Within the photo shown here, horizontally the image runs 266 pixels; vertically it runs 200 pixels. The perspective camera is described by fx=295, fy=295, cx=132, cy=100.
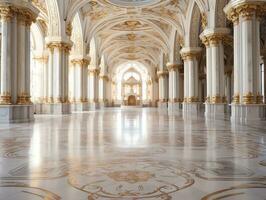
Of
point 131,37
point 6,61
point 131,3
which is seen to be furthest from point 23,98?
point 131,37

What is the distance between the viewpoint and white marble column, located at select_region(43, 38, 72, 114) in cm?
2256

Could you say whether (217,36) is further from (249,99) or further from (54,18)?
(54,18)

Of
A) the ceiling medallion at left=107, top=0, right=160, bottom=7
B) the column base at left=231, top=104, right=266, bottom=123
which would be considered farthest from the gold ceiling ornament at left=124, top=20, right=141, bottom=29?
the column base at left=231, top=104, right=266, bottom=123

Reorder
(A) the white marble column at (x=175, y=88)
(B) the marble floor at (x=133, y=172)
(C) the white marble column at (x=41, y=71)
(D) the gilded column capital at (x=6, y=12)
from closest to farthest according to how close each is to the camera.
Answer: (B) the marble floor at (x=133, y=172) < (D) the gilded column capital at (x=6, y=12) < (C) the white marble column at (x=41, y=71) < (A) the white marble column at (x=175, y=88)

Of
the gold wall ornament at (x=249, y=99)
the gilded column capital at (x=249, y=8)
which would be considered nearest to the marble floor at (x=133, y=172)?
the gold wall ornament at (x=249, y=99)

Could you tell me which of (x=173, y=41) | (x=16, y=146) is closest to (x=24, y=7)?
(x=16, y=146)

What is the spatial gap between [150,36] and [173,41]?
556 cm

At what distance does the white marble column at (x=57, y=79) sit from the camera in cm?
2256

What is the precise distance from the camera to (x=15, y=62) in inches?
543

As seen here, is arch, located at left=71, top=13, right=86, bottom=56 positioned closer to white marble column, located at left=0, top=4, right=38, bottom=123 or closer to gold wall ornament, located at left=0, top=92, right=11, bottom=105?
white marble column, located at left=0, top=4, right=38, bottom=123

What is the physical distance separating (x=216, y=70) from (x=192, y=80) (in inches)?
248

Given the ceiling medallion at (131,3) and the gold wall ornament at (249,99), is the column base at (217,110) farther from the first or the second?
the ceiling medallion at (131,3)

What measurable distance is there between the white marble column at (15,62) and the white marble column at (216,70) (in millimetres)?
10427

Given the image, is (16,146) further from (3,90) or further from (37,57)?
(37,57)
